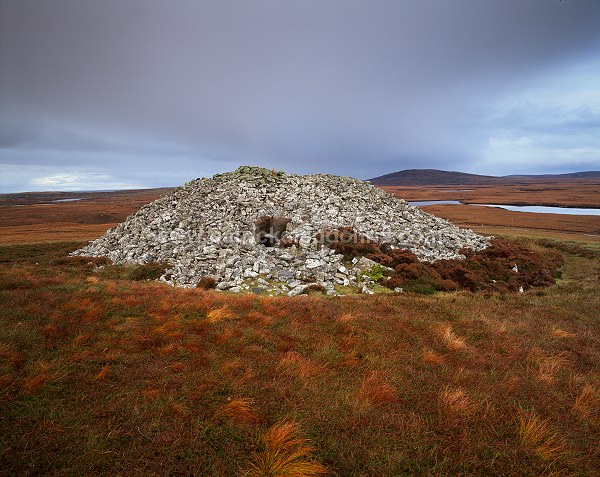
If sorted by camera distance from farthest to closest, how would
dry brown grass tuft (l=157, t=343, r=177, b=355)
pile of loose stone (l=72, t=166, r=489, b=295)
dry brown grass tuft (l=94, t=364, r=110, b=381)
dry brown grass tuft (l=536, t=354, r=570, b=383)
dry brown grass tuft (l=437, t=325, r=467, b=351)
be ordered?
pile of loose stone (l=72, t=166, r=489, b=295) → dry brown grass tuft (l=437, t=325, r=467, b=351) → dry brown grass tuft (l=157, t=343, r=177, b=355) → dry brown grass tuft (l=536, t=354, r=570, b=383) → dry brown grass tuft (l=94, t=364, r=110, b=381)

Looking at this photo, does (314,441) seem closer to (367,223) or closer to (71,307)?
(71,307)

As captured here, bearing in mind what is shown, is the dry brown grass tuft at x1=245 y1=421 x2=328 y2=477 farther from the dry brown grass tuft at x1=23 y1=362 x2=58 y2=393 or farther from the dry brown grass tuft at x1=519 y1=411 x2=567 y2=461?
the dry brown grass tuft at x1=23 y1=362 x2=58 y2=393

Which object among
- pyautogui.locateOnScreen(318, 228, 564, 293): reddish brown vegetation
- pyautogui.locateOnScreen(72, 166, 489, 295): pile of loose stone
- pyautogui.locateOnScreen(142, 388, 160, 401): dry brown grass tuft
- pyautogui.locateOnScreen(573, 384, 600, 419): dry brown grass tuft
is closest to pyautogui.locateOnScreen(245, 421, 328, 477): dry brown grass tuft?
pyautogui.locateOnScreen(142, 388, 160, 401): dry brown grass tuft

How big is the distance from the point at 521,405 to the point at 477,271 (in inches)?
656

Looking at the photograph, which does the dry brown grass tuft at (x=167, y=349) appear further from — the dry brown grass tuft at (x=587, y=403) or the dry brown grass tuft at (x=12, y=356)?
the dry brown grass tuft at (x=587, y=403)

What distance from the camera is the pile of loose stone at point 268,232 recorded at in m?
18.9

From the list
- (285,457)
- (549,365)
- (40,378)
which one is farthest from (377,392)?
(40,378)

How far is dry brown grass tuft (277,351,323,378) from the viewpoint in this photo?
259 inches

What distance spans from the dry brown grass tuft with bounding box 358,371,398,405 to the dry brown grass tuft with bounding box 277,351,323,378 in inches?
43.8

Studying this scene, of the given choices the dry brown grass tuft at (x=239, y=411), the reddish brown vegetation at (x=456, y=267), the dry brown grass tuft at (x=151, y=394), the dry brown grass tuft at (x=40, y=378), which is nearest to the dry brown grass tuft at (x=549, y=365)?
the dry brown grass tuft at (x=239, y=411)

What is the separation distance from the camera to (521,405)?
5.86 meters

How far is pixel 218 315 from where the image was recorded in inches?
388

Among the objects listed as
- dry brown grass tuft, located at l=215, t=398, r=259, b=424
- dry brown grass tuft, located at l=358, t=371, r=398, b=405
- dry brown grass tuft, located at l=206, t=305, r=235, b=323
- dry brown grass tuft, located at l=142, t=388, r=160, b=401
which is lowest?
dry brown grass tuft, located at l=358, t=371, r=398, b=405

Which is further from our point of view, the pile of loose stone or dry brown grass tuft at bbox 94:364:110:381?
the pile of loose stone
